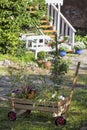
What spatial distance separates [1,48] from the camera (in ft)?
54.6

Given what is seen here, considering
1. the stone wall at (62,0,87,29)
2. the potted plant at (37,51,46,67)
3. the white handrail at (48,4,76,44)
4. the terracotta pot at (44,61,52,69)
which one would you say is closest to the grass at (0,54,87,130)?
the terracotta pot at (44,61,52,69)

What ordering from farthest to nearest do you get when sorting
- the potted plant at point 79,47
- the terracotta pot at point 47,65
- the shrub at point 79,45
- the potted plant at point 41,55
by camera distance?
1. the shrub at point 79,45
2. the potted plant at point 79,47
3. the potted plant at point 41,55
4. the terracotta pot at point 47,65

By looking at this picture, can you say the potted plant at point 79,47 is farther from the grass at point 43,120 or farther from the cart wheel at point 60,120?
the cart wheel at point 60,120

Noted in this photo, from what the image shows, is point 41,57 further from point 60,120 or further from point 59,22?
point 60,120

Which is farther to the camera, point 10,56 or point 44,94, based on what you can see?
point 10,56

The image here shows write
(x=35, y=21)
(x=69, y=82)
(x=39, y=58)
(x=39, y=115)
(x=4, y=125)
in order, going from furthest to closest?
1. (x=35, y=21)
2. (x=39, y=58)
3. (x=69, y=82)
4. (x=39, y=115)
5. (x=4, y=125)

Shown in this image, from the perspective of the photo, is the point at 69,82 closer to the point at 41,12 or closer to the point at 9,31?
the point at 9,31

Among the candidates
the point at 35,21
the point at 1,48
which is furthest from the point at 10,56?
the point at 35,21

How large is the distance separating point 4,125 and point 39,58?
6.94m

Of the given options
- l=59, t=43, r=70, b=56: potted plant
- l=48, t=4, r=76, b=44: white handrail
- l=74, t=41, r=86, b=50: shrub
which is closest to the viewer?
l=59, t=43, r=70, b=56: potted plant

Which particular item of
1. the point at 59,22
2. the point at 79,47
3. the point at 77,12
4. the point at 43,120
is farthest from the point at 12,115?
the point at 77,12

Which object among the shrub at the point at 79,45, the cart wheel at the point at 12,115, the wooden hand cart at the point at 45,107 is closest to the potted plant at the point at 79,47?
the shrub at the point at 79,45

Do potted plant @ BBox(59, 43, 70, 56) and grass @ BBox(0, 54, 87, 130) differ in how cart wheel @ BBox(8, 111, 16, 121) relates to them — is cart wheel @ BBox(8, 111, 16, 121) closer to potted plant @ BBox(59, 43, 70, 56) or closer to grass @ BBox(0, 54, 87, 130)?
grass @ BBox(0, 54, 87, 130)

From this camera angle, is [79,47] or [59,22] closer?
[79,47]
